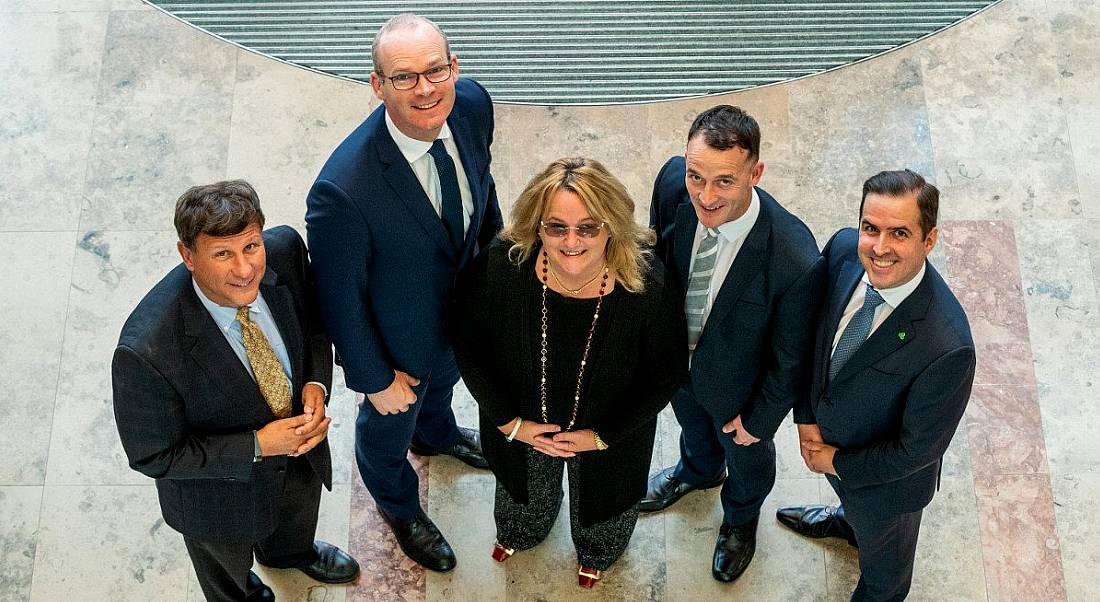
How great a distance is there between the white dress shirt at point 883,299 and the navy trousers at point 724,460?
61 centimetres

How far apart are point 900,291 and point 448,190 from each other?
1319mm

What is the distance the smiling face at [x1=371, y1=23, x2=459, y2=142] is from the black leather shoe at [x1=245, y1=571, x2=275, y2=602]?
1866 millimetres

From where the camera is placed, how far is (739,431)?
12.2 ft

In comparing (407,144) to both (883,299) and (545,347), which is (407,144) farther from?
(883,299)

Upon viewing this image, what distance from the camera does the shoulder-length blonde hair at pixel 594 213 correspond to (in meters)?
3.01

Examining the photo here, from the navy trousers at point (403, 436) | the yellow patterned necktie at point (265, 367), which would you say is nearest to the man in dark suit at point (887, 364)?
the navy trousers at point (403, 436)

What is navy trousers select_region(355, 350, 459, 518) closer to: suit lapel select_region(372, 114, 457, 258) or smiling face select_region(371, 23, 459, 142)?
suit lapel select_region(372, 114, 457, 258)

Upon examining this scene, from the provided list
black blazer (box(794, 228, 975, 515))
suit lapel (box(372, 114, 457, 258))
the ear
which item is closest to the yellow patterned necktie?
the ear

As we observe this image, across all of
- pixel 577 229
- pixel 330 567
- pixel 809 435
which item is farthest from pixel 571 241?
pixel 330 567

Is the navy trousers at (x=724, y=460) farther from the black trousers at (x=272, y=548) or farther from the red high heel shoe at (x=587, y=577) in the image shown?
the black trousers at (x=272, y=548)

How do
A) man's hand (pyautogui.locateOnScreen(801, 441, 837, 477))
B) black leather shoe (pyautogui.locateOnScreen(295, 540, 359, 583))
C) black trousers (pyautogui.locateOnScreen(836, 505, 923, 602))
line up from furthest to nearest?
black leather shoe (pyautogui.locateOnScreen(295, 540, 359, 583)) < black trousers (pyautogui.locateOnScreen(836, 505, 923, 602)) < man's hand (pyautogui.locateOnScreen(801, 441, 837, 477))

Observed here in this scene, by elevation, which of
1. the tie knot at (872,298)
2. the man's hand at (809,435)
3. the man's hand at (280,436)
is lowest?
the man's hand at (280,436)

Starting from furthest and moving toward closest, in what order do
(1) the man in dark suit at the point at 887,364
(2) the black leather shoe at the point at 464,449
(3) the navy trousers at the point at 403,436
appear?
1. (2) the black leather shoe at the point at 464,449
2. (3) the navy trousers at the point at 403,436
3. (1) the man in dark suit at the point at 887,364

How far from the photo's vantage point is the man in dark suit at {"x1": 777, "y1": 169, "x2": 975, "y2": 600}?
3.07 meters
